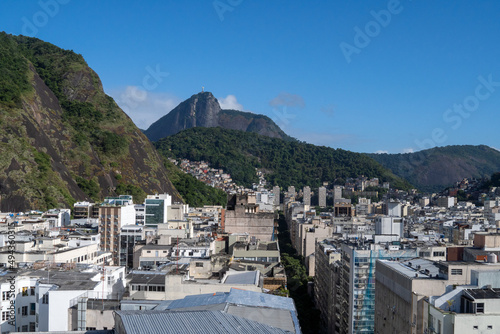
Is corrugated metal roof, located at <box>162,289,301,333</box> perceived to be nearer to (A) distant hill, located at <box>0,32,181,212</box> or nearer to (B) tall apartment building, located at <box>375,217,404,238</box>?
(B) tall apartment building, located at <box>375,217,404,238</box>

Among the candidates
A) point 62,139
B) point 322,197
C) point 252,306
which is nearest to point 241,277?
point 252,306

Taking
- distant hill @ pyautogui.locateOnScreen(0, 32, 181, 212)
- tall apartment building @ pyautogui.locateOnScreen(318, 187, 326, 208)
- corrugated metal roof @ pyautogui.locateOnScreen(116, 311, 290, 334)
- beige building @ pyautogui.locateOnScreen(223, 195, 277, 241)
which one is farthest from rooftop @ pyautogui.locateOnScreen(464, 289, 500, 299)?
tall apartment building @ pyautogui.locateOnScreen(318, 187, 326, 208)

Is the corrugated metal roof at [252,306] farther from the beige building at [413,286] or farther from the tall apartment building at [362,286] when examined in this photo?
the tall apartment building at [362,286]

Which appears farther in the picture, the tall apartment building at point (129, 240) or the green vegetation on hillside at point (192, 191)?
the green vegetation on hillside at point (192, 191)

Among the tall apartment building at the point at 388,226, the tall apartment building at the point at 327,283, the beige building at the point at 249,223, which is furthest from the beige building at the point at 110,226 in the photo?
the tall apartment building at the point at 388,226

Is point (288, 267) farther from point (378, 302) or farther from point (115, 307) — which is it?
point (115, 307)

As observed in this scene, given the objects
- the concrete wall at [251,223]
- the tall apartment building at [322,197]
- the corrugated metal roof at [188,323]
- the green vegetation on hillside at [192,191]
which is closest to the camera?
the corrugated metal roof at [188,323]
